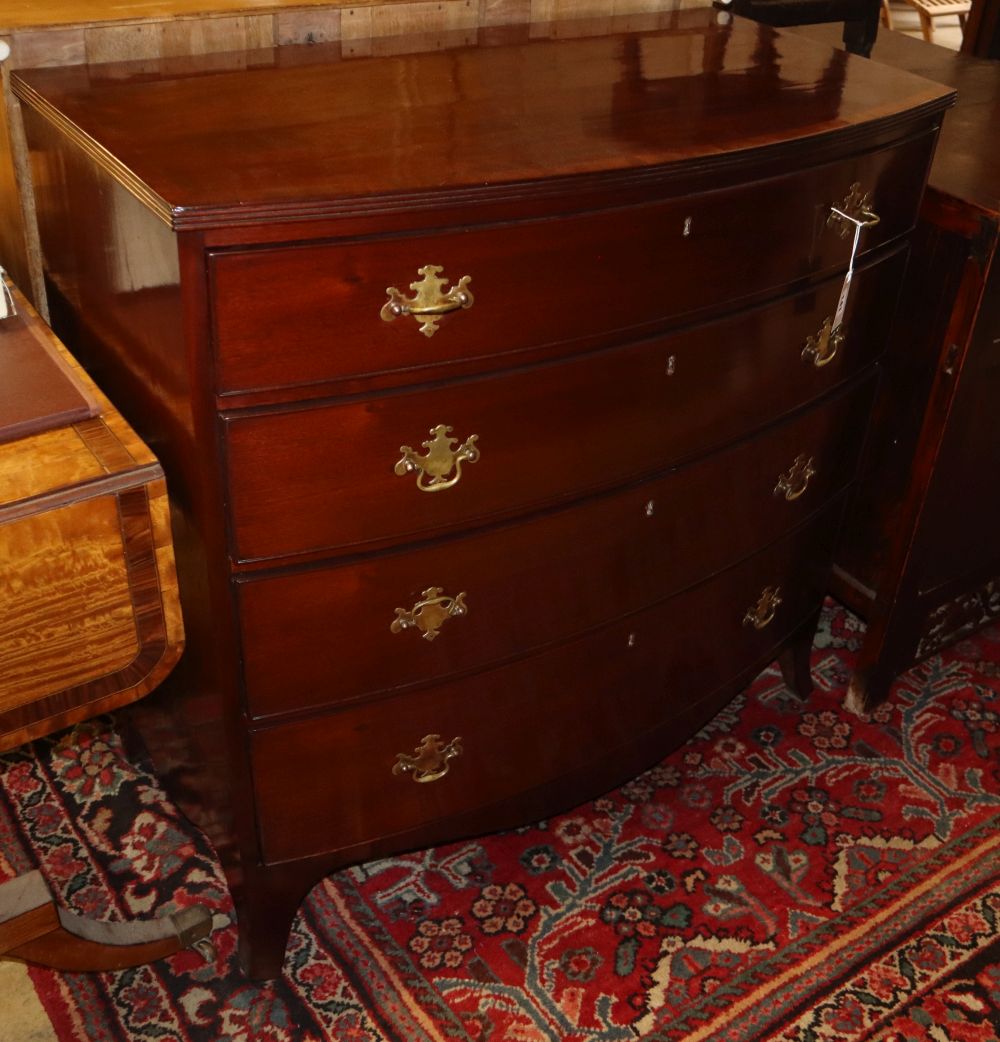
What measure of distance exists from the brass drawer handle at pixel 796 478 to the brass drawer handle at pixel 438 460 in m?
0.63

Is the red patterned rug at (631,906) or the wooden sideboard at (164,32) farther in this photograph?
the red patterned rug at (631,906)

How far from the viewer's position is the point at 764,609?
1.98 m

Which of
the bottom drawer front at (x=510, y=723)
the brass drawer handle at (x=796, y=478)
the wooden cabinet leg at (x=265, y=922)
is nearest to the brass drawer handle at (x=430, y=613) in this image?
the bottom drawer front at (x=510, y=723)

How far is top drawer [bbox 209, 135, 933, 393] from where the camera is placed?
3.92 ft

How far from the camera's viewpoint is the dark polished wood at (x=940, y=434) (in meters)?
1.90

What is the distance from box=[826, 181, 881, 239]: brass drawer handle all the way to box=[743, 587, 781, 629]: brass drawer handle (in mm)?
616

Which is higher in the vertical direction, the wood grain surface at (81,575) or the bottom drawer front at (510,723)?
the wood grain surface at (81,575)

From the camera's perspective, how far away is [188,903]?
1873 millimetres

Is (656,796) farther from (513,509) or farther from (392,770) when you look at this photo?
(513,509)

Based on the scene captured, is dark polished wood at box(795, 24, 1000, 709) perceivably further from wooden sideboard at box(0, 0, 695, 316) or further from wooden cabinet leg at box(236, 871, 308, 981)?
wooden cabinet leg at box(236, 871, 308, 981)

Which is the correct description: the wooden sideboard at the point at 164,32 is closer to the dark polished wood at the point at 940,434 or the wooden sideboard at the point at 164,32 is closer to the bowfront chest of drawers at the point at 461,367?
the bowfront chest of drawers at the point at 461,367

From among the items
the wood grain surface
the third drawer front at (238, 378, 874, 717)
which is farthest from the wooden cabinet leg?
the wood grain surface

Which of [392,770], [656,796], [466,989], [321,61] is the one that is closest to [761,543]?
[656,796]

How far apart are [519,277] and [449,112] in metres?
0.27
